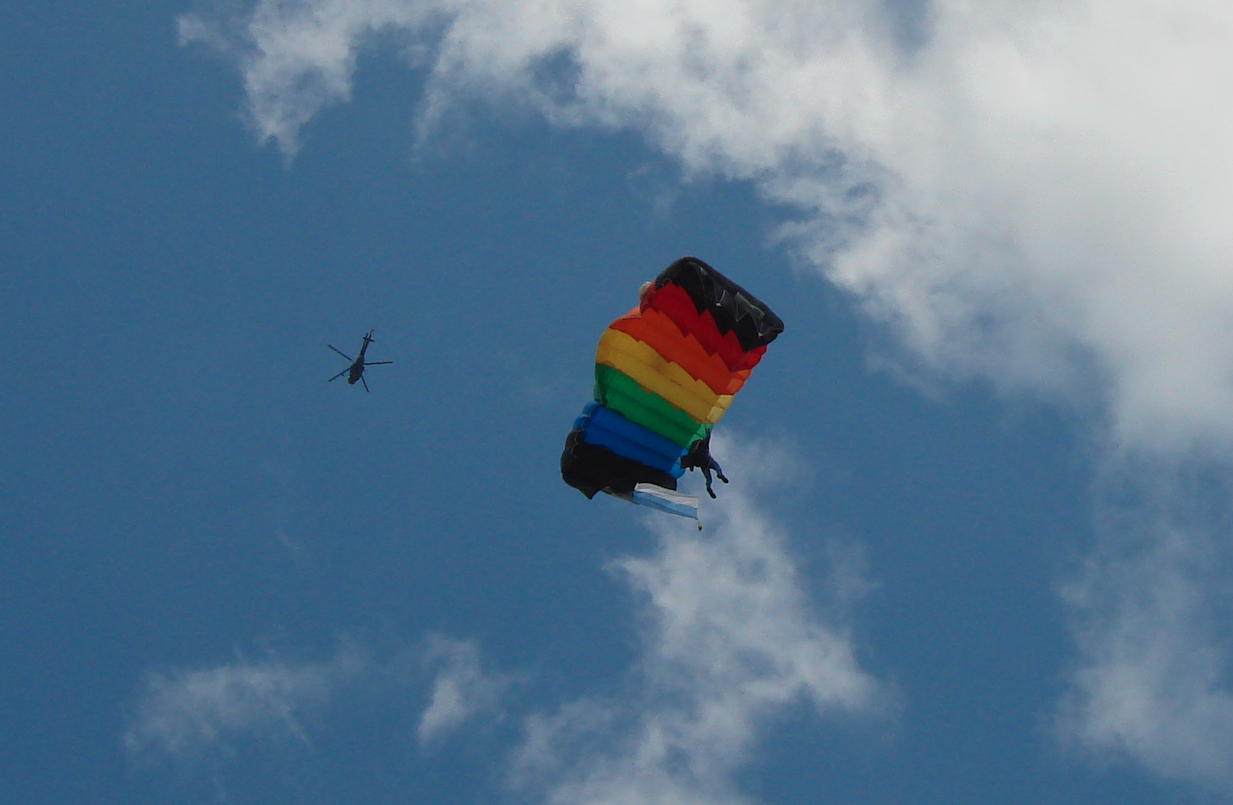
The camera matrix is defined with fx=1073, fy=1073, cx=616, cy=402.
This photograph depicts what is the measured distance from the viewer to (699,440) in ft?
80.3

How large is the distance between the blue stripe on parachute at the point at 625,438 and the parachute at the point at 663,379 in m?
0.02

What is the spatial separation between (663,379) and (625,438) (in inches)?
62.0

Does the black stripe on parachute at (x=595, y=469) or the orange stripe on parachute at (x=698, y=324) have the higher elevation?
the orange stripe on parachute at (x=698, y=324)

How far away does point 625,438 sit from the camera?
23531mm

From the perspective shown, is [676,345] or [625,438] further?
[625,438]

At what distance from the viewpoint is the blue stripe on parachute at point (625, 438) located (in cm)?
2323

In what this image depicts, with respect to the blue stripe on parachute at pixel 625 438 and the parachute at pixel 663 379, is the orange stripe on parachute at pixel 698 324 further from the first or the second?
the blue stripe on parachute at pixel 625 438

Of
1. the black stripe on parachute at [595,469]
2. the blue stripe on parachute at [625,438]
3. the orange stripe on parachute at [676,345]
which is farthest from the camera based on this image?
the blue stripe on parachute at [625,438]

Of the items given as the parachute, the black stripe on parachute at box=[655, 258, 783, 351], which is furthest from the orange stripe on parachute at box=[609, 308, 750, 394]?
the black stripe on parachute at box=[655, 258, 783, 351]

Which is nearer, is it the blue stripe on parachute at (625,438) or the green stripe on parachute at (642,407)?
the green stripe on parachute at (642,407)

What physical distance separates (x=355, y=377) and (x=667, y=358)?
33.0m

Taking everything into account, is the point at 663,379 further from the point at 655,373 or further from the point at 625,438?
the point at 625,438

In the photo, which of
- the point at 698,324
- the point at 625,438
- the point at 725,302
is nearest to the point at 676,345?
the point at 698,324

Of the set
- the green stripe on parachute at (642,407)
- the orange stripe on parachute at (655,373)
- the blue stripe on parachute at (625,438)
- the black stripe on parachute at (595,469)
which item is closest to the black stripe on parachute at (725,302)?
the orange stripe on parachute at (655,373)
